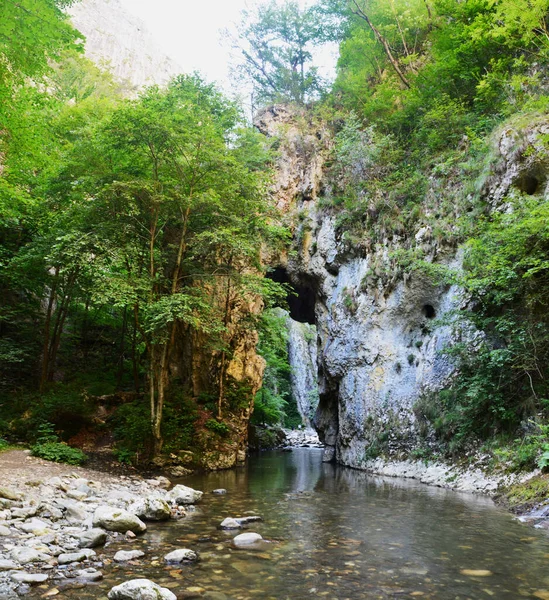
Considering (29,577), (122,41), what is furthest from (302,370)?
(122,41)

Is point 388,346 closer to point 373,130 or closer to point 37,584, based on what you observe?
point 373,130

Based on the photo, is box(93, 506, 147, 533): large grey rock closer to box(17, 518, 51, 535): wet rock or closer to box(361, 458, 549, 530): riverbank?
box(17, 518, 51, 535): wet rock

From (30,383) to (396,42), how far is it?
22.1 metres

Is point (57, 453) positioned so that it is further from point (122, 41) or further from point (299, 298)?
point (122, 41)

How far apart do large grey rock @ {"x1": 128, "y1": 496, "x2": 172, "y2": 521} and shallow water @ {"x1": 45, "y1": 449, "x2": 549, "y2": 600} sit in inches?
11.8

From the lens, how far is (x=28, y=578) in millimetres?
3438

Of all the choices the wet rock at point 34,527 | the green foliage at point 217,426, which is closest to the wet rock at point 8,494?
the wet rock at point 34,527

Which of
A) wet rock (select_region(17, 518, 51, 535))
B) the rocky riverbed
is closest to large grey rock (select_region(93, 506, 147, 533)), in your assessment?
the rocky riverbed

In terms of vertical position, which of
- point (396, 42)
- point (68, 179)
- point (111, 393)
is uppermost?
point (396, 42)

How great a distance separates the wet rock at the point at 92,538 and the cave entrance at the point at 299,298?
51.2 feet

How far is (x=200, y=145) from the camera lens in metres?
11.9

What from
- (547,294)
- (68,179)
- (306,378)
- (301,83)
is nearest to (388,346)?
(547,294)

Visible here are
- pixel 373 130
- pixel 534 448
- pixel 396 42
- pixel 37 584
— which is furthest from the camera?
pixel 396 42

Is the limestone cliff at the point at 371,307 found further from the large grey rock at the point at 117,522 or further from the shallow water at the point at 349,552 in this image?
the large grey rock at the point at 117,522
